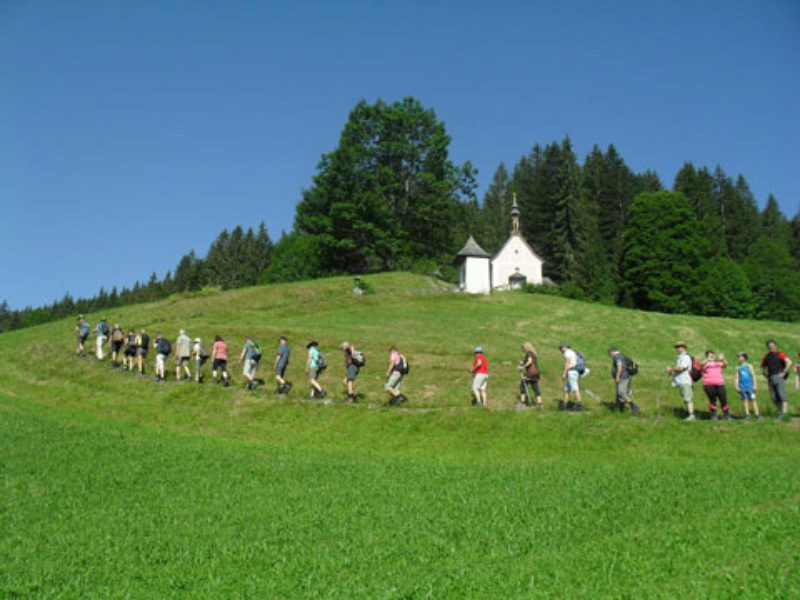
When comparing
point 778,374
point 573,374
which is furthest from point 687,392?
point 573,374

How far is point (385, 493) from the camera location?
10.3 meters

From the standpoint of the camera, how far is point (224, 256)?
117500mm

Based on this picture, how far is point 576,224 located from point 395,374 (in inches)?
2477

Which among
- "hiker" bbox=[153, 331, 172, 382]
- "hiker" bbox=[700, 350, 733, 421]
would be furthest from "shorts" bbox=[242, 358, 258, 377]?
"hiker" bbox=[700, 350, 733, 421]

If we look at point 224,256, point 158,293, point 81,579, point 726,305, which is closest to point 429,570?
point 81,579

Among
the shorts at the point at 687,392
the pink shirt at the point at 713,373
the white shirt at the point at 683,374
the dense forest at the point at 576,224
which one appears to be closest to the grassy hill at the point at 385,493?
the shorts at the point at 687,392

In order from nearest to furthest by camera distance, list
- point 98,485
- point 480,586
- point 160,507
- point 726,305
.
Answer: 1. point 480,586
2. point 160,507
3. point 98,485
4. point 726,305

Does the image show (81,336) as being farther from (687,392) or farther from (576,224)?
(576,224)

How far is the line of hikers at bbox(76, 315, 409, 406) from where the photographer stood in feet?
64.2

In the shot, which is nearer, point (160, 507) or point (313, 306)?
point (160, 507)

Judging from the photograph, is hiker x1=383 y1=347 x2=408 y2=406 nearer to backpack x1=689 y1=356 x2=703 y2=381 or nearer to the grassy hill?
the grassy hill

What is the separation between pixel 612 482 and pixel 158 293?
461 ft

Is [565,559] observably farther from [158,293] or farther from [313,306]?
[158,293]

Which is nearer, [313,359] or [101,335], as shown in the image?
[313,359]
